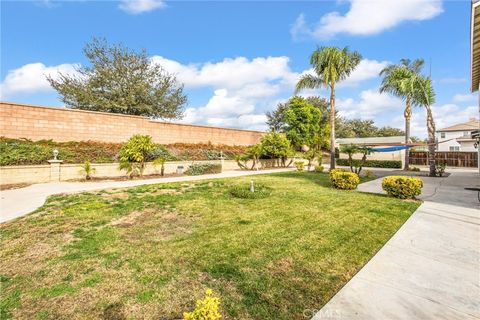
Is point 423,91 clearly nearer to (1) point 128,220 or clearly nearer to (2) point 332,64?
(2) point 332,64

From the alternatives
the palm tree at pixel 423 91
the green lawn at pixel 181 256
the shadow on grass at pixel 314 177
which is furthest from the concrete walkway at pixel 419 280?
the palm tree at pixel 423 91

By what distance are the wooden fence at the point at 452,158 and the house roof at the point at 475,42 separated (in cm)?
1888

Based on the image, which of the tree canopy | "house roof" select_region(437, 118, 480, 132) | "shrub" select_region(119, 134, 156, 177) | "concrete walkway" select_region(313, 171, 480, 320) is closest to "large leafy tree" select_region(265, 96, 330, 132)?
the tree canopy

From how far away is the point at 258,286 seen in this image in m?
3.03

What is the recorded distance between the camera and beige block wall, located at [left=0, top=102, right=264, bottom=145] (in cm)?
1345

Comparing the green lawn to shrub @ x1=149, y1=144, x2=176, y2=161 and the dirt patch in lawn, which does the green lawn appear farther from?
shrub @ x1=149, y1=144, x2=176, y2=161

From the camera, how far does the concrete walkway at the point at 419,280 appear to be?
8.47ft

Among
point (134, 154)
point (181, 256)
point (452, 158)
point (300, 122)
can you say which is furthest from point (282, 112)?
point (181, 256)

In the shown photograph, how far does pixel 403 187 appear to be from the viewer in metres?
8.09

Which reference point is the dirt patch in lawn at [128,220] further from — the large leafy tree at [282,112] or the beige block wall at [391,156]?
the large leafy tree at [282,112]

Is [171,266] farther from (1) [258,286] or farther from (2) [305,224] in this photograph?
(2) [305,224]

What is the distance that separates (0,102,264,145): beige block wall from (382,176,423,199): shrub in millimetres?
16466

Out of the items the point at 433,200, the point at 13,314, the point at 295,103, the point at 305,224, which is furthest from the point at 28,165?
the point at 295,103

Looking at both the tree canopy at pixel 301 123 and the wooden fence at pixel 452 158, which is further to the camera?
the tree canopy at pixel 301 123
